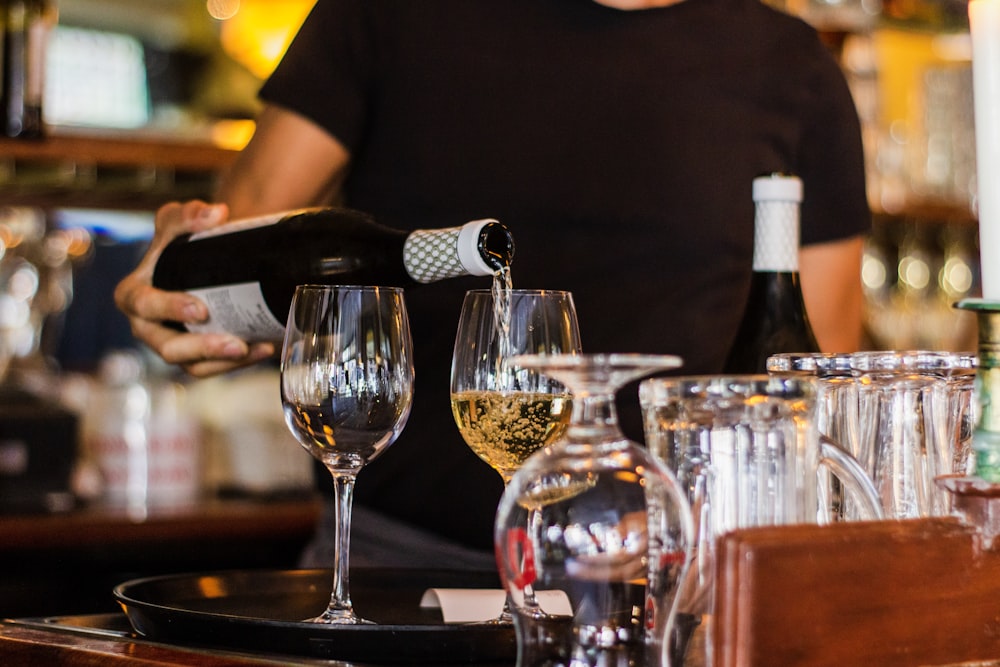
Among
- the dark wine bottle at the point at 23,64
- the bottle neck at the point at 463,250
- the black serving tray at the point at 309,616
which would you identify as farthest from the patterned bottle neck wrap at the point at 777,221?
the dark wine bottle at the point at 23,64

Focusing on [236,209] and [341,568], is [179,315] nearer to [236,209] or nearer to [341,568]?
[236,209]

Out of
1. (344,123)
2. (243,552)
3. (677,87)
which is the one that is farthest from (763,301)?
(243,552)

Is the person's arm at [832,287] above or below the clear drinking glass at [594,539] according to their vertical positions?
above

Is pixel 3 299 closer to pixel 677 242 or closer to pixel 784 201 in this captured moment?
pixel 677 242

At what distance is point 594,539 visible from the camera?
57 centimetres

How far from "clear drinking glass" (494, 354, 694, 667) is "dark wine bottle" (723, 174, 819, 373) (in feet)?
1.62

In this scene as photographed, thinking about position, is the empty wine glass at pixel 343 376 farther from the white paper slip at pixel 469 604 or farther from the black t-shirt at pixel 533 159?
the black t-shirt at pixel 533 159

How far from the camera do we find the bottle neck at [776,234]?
105cm

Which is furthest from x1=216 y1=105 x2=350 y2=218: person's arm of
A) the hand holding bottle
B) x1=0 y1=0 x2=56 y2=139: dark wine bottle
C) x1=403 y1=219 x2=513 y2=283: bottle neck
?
x1=0 y1=0 x2=56 y2=139: dark wine bottle

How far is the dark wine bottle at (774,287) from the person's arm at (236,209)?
427mm

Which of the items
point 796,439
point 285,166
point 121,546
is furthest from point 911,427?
point 121,546

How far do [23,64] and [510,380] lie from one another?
1655 mm

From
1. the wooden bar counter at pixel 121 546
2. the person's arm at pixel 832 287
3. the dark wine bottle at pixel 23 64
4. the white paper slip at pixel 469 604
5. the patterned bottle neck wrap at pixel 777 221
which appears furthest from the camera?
the dark wine bottle at pixel 23 64

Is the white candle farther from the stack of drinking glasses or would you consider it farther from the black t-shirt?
the black t-shirt
